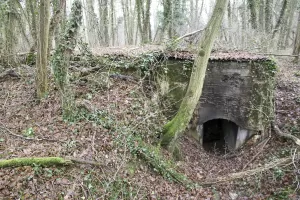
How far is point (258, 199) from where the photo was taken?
5770mm

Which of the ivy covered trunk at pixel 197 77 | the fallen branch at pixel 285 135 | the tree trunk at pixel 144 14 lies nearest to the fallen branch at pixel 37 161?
the ivy covered trunk at pixel 197 77

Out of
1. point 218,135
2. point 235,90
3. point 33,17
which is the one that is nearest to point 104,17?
point 33,17

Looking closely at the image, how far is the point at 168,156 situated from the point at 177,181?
2.76 feet

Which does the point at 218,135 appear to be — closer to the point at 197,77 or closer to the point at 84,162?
the point at 197,77

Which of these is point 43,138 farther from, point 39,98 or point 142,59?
point 142,59

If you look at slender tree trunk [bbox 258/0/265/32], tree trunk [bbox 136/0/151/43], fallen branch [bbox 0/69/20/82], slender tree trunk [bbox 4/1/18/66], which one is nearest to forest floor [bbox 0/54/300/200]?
fallen branch [bbox 0/69/20/82]

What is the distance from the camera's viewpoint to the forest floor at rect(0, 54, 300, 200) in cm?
411

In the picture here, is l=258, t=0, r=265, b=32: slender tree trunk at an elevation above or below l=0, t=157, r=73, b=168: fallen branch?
above

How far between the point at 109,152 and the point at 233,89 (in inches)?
208

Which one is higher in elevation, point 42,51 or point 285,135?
point 42,51

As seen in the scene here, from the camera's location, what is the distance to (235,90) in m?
8.25

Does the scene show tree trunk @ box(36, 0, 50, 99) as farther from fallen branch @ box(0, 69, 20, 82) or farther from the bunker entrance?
the bunker entrance

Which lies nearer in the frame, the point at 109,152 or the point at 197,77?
the point at 109,152

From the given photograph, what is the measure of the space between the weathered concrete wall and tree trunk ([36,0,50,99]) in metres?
3.79
